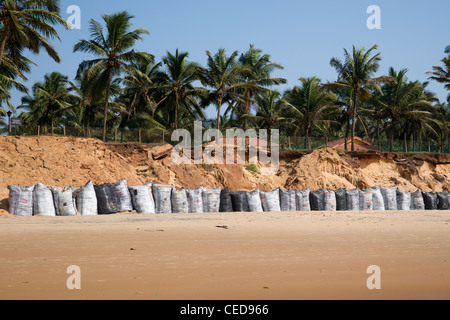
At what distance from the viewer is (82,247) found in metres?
5.50

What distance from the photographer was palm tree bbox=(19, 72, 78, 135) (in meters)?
31.6

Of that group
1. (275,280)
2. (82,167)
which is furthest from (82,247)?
(82,167)

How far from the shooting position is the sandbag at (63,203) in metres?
11.0

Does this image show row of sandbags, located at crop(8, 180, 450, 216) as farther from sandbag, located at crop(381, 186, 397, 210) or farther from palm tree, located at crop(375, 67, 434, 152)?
palm tree, located at crop(375, 67, 434, 152)

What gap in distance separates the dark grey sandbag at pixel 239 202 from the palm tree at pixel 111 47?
438 inches

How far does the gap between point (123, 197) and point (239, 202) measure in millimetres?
3563

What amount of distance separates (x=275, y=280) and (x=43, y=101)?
107 feet

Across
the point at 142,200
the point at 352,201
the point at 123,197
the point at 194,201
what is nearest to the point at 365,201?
the point at 352,201

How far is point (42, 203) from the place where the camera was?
10.8 meters

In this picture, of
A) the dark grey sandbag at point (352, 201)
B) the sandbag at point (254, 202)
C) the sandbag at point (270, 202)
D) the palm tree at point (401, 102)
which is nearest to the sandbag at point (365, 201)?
the dark grey sandbag at point (352, 201)

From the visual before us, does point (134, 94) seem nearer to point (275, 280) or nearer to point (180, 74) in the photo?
point (180, 74)

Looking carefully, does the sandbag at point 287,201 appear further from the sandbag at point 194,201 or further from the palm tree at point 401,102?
the palm tree at point 401,102

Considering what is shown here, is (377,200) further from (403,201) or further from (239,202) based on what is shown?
(239,202)
